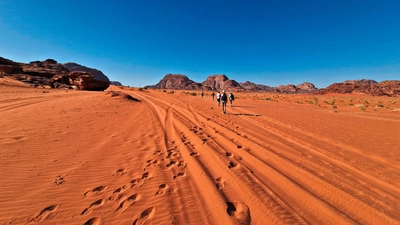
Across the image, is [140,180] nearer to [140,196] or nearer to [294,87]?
[140,196]

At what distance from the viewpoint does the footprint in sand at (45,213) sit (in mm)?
2421

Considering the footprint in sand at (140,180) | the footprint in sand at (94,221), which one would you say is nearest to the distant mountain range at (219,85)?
the footprint in sand at (140,180)

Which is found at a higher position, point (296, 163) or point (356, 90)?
A: point (356, 90)

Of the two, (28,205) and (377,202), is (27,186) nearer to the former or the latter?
(28,205)

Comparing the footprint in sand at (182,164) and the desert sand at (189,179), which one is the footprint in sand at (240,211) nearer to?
the desert sand at (189,179)

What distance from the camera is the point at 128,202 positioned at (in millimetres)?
2848

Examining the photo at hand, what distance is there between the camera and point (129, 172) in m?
3.80

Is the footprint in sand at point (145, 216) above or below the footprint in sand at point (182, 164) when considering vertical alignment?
below

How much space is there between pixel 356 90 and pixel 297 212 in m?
87.1

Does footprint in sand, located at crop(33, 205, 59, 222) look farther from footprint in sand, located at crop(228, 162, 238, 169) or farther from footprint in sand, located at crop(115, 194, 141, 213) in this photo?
footprint in sand, located at crop(228, 162, 238, 169)

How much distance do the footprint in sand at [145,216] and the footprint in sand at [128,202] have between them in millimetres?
326

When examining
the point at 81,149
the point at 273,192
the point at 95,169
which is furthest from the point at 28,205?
the point at 273,192

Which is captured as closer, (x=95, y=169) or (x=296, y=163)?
(x=95, y=169)

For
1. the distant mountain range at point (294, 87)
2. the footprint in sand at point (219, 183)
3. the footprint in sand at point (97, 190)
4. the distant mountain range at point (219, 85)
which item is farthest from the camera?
the distant mountain range at point (219, 85)
